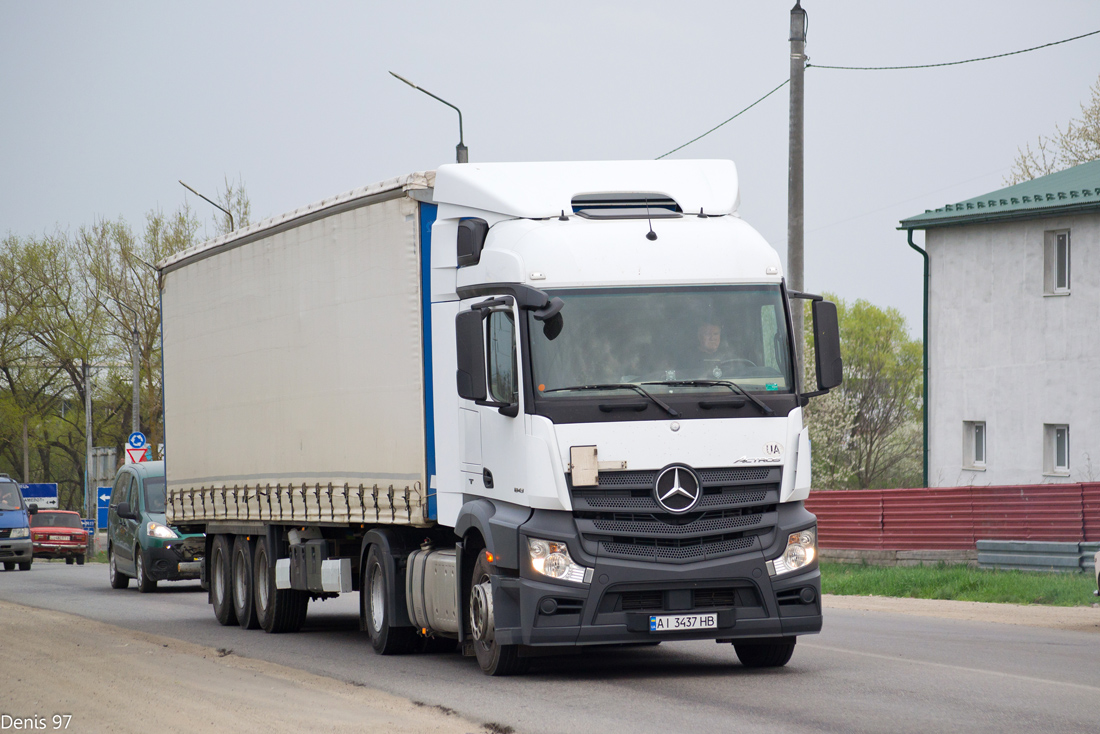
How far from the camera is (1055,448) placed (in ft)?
100

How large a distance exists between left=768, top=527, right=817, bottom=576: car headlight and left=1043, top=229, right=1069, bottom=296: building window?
21.2 m

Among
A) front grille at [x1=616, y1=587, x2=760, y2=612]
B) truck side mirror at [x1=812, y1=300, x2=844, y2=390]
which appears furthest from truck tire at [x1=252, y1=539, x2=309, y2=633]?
truck side mirror at [x1=812, y1=300, x2=844, y2=390]

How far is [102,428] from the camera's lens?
75.2 meters

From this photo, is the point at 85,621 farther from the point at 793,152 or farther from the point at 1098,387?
the point at 1098,387

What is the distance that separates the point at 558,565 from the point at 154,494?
52.5 ft

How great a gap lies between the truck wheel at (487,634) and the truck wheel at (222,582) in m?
7.12

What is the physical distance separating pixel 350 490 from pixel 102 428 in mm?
64735

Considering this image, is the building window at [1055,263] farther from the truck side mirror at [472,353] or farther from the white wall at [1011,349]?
the truck side mirror at [472,353]

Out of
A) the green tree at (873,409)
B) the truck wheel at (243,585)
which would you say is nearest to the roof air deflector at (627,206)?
the truck wheel at (243,585)

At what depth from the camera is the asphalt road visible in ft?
29.0

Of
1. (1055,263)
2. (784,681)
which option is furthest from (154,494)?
(1055,263)

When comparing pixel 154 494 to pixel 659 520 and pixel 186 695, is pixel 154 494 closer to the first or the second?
pixel 186 695

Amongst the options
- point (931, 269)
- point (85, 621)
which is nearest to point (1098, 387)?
point (931, 269)

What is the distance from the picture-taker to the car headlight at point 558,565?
34.2 ft
